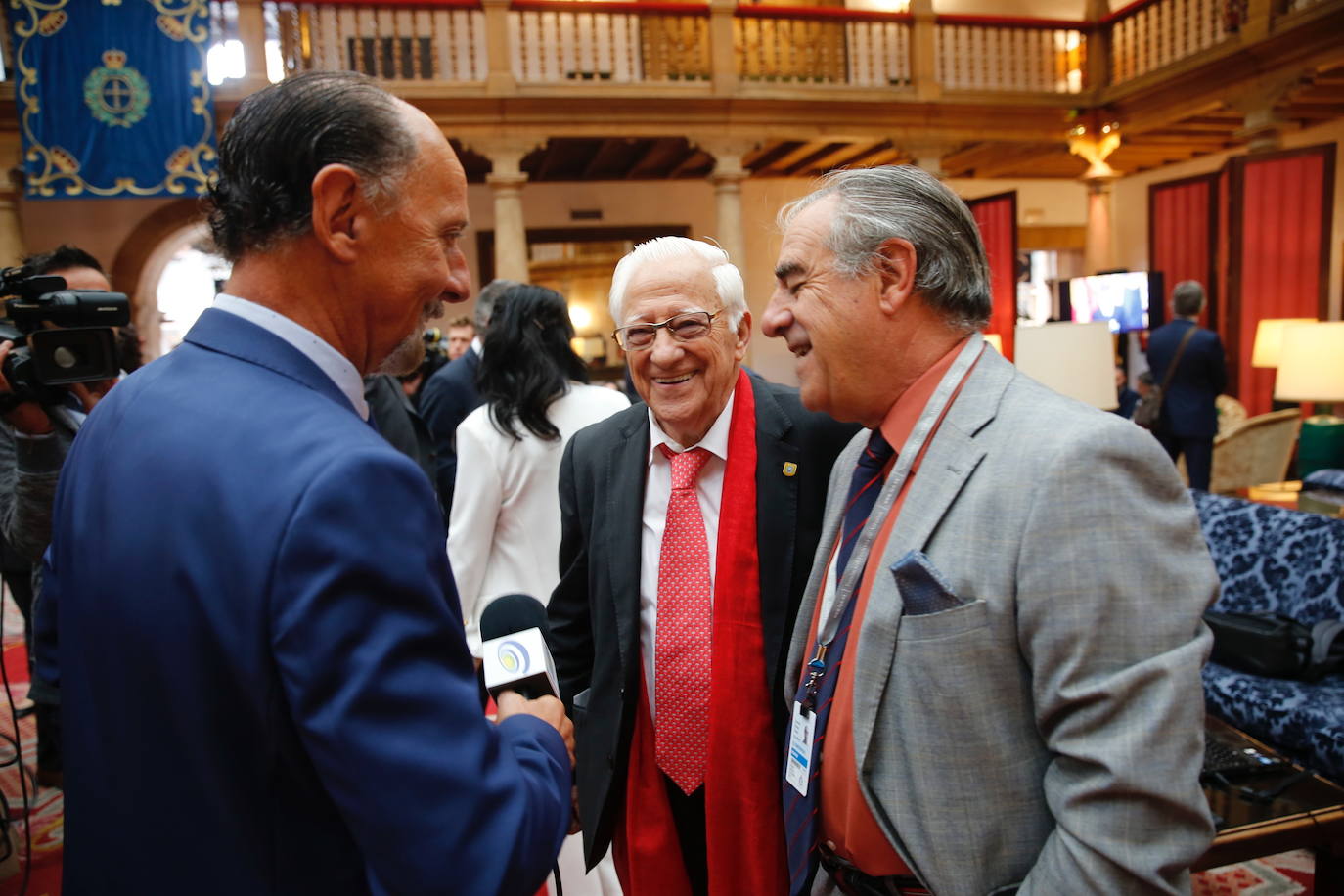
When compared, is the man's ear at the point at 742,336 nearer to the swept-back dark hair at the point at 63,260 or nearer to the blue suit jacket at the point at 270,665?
the blue suit jacket at the point at 270,665

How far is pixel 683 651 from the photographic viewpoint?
5.18ft

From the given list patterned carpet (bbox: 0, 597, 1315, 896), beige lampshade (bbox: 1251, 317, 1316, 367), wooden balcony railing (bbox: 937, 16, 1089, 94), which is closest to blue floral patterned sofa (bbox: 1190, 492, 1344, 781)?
patterned carpet (bbox: 0, 597, 1315, 896)

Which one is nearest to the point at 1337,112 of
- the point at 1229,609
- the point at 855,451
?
the point at 1229,609

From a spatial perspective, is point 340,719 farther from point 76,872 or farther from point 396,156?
point 396,156

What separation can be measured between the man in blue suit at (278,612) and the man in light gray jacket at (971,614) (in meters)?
0.45

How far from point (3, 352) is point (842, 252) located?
5.77 feet

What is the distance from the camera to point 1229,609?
11.4 ft

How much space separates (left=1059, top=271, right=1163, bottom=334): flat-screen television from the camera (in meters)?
9.05

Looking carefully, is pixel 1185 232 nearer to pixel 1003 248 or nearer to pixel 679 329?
pixel 1003 248

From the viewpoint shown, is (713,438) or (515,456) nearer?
(713,438)

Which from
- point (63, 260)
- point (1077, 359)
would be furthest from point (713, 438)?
point (1077, 359)

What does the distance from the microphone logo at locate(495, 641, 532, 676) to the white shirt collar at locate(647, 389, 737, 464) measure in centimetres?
66

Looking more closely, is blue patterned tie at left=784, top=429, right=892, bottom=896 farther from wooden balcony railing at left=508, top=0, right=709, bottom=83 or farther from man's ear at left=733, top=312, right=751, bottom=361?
wooden balcony railing at left=508, top=0, right=709, bottom=83

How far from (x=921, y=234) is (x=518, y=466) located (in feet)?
5.17
